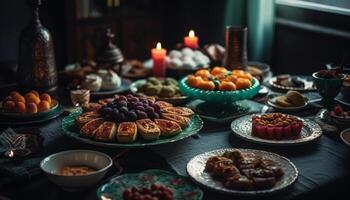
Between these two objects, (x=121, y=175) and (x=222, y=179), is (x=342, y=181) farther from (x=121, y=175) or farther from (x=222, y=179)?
(x=121, y=175)

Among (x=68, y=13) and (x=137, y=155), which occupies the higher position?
(x=68, y=13)

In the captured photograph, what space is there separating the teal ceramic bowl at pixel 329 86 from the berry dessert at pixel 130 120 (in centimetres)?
56

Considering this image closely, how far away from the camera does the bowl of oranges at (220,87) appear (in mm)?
2088

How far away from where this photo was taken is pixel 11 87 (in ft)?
7.97

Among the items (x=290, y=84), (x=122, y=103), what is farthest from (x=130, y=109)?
(x=290, y=84)

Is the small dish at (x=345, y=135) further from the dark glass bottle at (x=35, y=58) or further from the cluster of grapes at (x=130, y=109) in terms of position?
the dark glass bottle at (x=35, y=58)

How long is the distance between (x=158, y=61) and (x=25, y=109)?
75 centimetres

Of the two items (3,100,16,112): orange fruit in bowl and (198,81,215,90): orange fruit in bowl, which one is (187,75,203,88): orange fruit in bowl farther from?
(3,100,16,112): orange fruit in bowl

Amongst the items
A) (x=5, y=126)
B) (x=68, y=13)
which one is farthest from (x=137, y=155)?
(x=68, y=13)

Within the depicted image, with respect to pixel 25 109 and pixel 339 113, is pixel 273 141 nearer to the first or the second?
pixel 339 113

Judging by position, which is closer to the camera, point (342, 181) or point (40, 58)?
point (342, 181)

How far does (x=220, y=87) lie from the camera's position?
2117 mm

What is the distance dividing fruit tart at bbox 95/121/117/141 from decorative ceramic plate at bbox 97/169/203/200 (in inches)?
8.4

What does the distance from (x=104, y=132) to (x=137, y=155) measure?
0.13 m
